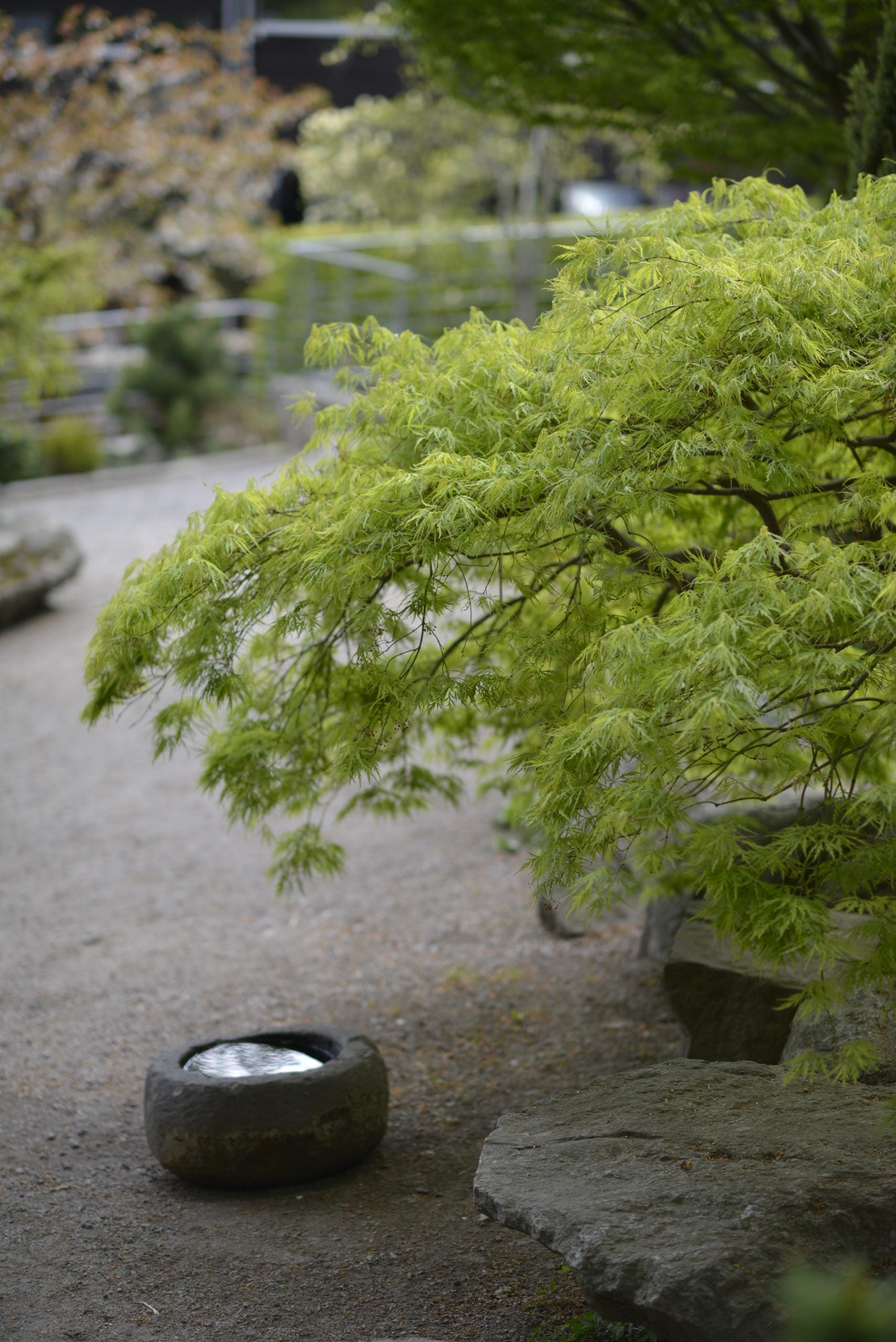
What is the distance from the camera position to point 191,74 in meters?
14.0

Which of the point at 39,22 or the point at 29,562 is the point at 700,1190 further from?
the point at 39,22

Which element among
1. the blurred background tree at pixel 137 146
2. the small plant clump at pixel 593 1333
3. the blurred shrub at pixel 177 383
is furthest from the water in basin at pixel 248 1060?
the blurred shrub at pixel 177 383

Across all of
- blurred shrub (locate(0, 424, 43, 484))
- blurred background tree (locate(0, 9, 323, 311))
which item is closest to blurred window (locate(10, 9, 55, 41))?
blurred background tree (locate(0, 9, 323, 311))

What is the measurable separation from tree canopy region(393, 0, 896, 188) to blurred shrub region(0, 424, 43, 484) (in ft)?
25.4

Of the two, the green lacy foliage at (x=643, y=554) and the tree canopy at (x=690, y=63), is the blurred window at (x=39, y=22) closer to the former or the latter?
the tree canopy at (x=690, y=63)

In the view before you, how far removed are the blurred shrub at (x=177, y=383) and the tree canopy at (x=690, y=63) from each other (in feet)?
26.7

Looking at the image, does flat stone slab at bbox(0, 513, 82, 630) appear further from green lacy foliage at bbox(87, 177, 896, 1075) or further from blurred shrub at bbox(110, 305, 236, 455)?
green lacy foliage at bbox(87, 177, 896, 1075)

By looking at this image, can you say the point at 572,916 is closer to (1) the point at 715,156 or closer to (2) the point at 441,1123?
(2) the point at 441,1123

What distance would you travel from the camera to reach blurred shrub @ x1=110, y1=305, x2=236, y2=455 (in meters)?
15.3

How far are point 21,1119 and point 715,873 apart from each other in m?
3.13

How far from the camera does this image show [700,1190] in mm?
3102

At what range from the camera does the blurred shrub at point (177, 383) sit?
15.3 meters

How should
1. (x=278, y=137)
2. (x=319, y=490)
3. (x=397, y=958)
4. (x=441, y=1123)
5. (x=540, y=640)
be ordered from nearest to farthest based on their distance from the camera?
(x=540, y=640) < (x=319, y=490) < (x=441, y=1123) < (x=397, y=958) < (x=278, y=137)

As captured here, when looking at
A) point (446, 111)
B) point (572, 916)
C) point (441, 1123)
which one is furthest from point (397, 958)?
point (446, 111)
